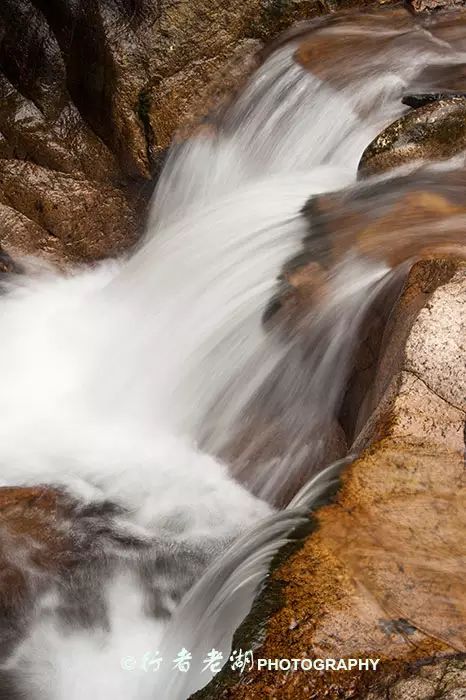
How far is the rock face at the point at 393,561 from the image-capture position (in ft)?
8.39

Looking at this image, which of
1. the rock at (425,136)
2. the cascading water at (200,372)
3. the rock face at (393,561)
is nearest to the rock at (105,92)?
the cascading water at (200,372)

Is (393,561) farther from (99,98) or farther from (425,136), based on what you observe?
(99,98)

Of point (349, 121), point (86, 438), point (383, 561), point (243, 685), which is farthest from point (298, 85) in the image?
point (243, 685)

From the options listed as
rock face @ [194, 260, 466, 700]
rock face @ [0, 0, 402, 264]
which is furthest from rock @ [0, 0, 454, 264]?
rock face @ [194, 260, 466, 700]

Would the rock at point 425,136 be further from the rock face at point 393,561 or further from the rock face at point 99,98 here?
the rock face at point 393,561

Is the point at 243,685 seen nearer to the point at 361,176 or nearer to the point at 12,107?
the point at 361,176

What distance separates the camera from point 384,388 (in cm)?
400

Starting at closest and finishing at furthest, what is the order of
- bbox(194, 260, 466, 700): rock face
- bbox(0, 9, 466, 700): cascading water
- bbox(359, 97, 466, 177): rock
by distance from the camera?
bbox(194, 260, 466, 700): rock face
bbox(0, 9, 466, 700): cascading water
bbox(359, 97, 466, 177): rock

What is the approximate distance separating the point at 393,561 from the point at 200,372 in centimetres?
311

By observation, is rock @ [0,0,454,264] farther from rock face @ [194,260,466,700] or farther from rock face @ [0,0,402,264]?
rock face @ [194,260,466,700]

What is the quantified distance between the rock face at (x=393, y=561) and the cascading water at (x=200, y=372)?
0.71 feet

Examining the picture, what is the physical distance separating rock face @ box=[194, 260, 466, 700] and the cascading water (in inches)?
8.6

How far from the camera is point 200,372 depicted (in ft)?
19.3

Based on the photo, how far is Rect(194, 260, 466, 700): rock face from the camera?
256cm
